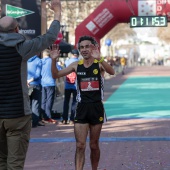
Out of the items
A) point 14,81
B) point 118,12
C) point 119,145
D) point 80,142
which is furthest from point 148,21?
point 14,81

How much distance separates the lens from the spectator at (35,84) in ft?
47.4

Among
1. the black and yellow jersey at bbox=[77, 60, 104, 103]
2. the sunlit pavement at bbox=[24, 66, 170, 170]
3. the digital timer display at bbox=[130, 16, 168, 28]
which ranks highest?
the digital timer display at bbox=[130, 16, 168, 28]

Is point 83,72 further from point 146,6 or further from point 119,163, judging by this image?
point 146,6

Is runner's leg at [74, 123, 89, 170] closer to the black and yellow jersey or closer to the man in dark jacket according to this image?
the black and yellow jersey

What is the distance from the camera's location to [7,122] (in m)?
5.94

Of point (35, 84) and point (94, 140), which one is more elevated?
point (35, 84)

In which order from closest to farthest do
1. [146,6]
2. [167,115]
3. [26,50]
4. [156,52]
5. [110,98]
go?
[26,50], [167,115], [146,6], [110,98], [156,52]

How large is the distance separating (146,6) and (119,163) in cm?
1414

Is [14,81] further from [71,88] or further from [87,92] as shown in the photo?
[71,88]

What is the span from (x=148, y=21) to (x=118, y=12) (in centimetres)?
114

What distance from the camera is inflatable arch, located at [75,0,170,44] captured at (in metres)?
23.2

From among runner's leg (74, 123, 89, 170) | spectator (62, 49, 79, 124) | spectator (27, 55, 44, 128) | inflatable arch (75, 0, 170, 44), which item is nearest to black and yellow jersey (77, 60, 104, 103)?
runner's leg (74, 123, 89, 170)

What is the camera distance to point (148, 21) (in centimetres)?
2348

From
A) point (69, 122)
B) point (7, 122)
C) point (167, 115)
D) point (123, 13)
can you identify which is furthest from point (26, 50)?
point (123, 13)
